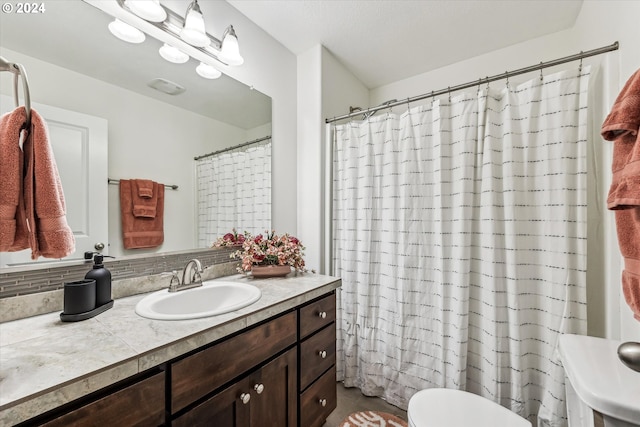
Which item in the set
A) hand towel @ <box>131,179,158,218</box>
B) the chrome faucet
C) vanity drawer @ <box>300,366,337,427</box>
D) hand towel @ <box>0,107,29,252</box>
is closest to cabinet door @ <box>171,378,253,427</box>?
vanity drawer @ <box>300,366,337,427</box>

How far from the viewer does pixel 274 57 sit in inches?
74.4

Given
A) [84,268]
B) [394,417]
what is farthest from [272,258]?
[394,417]

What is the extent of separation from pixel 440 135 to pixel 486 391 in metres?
1.45

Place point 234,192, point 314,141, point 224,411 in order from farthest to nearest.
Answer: point 314,141, point 234,192, point 224,411

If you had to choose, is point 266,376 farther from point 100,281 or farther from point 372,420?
point 372,420

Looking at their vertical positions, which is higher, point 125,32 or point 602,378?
point 125,32

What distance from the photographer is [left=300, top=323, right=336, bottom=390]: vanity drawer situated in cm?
120

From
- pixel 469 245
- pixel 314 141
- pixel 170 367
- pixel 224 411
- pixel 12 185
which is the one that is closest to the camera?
pixel 12 185

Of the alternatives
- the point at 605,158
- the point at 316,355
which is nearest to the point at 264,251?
the point at 316,355

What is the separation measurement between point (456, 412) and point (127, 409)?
119cm

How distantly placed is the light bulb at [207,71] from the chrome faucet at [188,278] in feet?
3.47

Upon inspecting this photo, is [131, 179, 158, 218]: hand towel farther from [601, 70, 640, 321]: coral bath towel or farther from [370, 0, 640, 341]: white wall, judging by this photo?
[370, 0, 640, 341]: white wall

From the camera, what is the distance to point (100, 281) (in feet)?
3.08

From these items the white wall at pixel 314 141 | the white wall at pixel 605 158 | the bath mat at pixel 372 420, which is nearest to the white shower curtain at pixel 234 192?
the white wall at pixel 314 141
